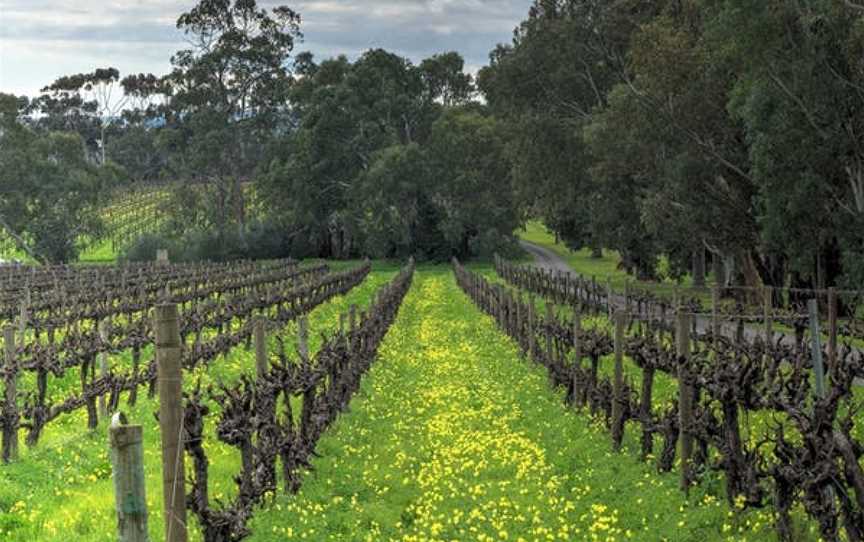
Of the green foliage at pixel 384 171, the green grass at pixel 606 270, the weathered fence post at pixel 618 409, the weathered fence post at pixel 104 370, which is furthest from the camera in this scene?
the green foliage at pixel 384 171

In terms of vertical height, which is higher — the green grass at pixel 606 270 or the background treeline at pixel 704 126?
the background treeline at pixel 704 126

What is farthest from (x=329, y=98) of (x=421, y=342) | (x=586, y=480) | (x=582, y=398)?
(x=586, y=480)

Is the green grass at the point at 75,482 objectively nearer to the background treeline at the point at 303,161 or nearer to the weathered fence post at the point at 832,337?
the weathered fence post at the point at 832,337

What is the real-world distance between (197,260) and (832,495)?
80299mm

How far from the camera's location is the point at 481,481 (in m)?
14.2

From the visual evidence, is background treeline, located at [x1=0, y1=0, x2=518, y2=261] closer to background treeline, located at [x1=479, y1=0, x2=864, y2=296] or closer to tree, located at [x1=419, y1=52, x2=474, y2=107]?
tree, located at [x1=419, y1=52, x2=474, y2=107]

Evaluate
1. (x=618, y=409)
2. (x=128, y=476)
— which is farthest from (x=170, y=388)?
(x=618, y=409)

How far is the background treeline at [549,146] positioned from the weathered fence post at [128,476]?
2542cm

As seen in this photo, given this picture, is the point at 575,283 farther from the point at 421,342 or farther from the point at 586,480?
the point at 586,480

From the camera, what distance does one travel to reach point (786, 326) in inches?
1194

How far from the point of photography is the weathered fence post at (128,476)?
536cm

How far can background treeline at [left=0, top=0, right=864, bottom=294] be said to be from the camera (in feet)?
95.0

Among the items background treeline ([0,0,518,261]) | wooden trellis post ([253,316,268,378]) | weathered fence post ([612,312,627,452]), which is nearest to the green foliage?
background treeline ([0,0,518,261])

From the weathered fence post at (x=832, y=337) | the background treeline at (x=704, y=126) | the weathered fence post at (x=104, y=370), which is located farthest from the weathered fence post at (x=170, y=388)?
the background treeline at (x=704, y=126)
